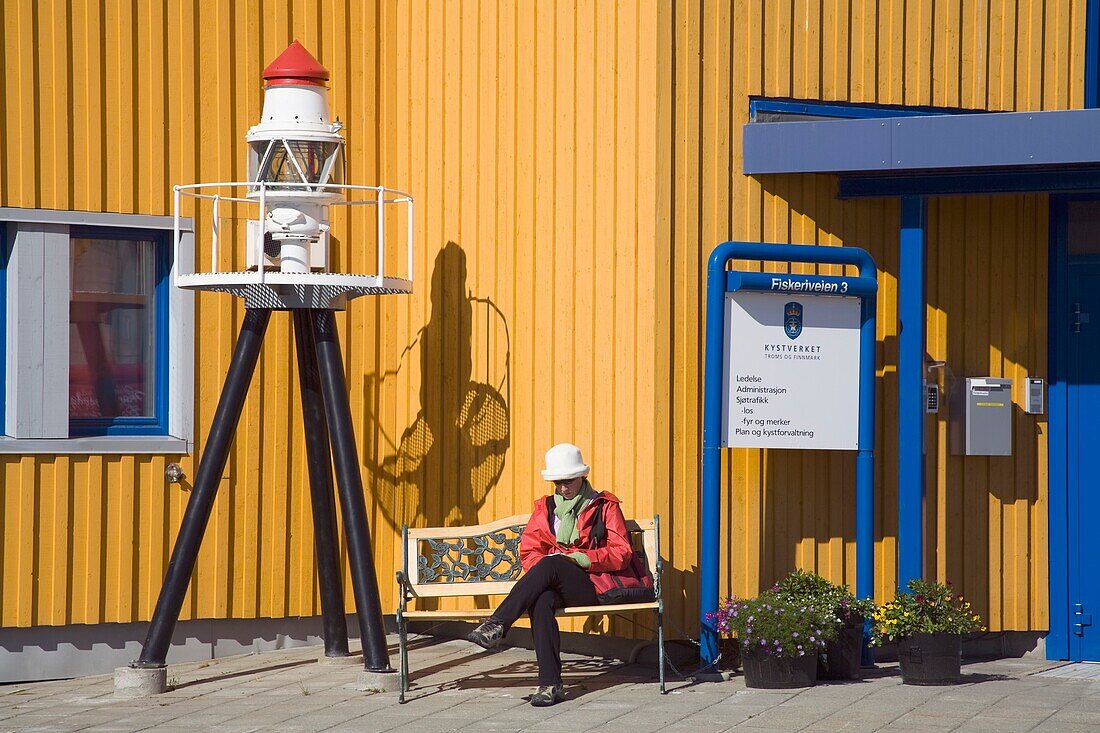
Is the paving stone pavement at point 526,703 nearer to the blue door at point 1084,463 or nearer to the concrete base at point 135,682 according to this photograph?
the concrete base at point 135,682

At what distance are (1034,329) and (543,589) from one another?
3.77 m

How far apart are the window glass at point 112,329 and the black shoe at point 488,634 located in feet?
9.48

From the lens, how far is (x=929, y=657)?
8.34m

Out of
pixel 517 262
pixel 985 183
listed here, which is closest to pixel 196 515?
pixel 517 262

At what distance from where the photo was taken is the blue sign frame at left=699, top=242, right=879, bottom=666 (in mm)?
8492

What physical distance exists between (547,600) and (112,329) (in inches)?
134

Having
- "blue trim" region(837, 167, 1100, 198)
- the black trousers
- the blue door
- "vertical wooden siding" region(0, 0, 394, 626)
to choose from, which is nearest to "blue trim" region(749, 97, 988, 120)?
"blue trim" region(837, 167, 1100, 198)

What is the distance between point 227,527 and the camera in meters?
9.58

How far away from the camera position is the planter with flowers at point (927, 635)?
832 cm

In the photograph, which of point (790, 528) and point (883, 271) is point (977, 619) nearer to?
point (790, 528)

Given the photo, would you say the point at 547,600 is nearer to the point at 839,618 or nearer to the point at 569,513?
the point at 569,513

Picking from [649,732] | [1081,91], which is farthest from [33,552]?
[1081,91]

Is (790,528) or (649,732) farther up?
(790,528)

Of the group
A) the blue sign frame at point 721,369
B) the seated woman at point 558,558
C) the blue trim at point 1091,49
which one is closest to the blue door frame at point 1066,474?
the blue trim at point 1091,49
